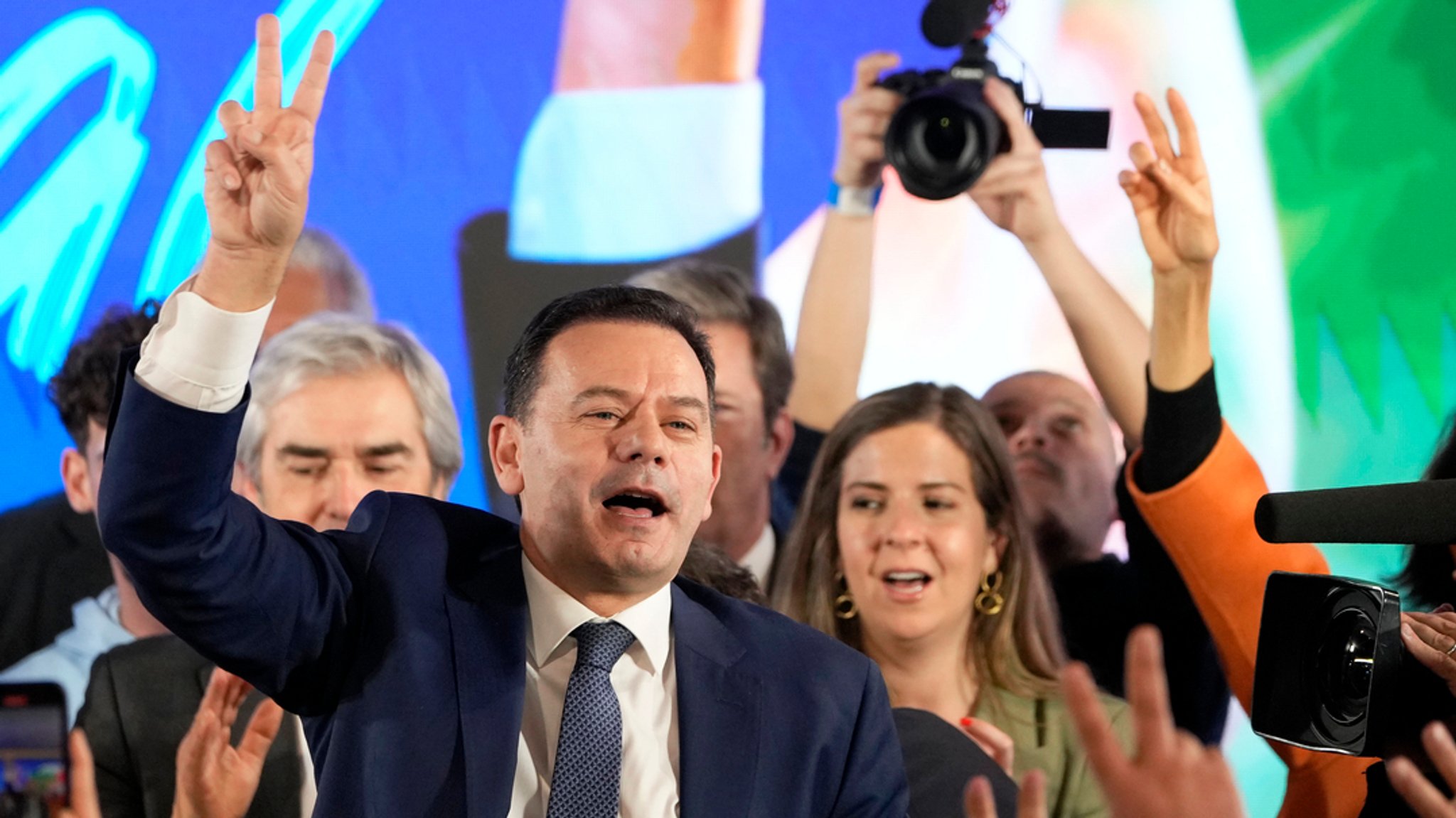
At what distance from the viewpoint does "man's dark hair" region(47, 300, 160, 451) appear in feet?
9.93

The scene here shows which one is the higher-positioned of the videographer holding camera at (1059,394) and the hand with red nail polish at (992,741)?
the videographer holding camera at (1059,394)

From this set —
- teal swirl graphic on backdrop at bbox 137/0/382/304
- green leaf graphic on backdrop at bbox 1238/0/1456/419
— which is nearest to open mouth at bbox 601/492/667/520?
teal swirl graphic on backdrop at bbox 137/0/382/304

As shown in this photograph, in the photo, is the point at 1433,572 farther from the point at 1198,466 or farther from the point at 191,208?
the point at 191,208

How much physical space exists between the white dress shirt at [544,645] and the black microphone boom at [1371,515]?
Result: 28.3 inches

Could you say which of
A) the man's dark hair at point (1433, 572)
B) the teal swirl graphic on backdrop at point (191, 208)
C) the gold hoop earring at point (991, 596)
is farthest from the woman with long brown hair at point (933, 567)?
the teal swirl graphic on backdrop at point (191, 208)

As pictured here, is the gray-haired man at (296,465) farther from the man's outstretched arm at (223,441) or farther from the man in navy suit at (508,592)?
the man's outstretched arm at (223,441)

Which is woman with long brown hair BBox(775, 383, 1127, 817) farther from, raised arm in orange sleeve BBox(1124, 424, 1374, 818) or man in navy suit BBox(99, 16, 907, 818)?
man in navy suit BBox(99, 16, 907, 818)

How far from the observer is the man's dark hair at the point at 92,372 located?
3025 mm

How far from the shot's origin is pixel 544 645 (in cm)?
161

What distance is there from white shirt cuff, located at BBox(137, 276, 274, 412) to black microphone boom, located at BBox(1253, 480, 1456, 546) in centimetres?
89

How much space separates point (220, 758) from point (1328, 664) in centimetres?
151

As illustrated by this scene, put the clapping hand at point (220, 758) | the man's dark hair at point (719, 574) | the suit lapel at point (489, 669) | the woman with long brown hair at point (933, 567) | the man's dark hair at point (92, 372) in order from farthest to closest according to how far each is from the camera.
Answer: the man's dark hair at point (92, 372), the woman with long brown hair at point (933, 567), the man's dark hair at point (719, 574), the clapping hand at point (220, 758), the suit lapel at point (489, 669)

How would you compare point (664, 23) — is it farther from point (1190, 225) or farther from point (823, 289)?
point (1190, 225)

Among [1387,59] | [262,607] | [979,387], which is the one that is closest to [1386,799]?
[262,607]
